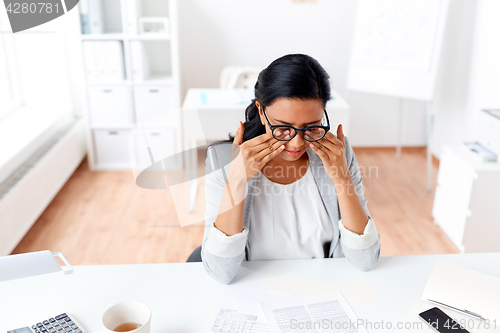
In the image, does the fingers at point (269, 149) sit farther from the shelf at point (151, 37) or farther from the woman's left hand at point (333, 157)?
the shelf at point (151, 37)

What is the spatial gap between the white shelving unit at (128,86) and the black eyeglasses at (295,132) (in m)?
2.13

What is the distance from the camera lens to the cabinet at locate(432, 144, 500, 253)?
220cm

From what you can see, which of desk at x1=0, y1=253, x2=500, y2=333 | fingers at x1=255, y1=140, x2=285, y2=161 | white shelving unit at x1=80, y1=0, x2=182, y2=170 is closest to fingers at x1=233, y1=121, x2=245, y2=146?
fingers at x1=255, y1=140, x2=285, y2=161

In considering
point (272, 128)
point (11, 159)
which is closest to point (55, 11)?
point (11, 159)

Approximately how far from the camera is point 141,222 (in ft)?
8.77

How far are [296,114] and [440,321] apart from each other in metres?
0.59

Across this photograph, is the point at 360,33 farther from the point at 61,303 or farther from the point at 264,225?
the point at 61,303

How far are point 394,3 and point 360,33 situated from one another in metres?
0.32

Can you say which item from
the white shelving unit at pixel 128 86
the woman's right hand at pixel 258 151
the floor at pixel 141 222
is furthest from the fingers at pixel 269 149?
the white shelving unit at pixel 128 86

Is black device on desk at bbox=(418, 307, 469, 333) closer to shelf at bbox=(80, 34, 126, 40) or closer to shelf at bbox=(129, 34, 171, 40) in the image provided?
shelf at bbox=(129, 34, 171, 40)

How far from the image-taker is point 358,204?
3.85 feet

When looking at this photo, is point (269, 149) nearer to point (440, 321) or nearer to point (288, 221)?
point (288, 221)

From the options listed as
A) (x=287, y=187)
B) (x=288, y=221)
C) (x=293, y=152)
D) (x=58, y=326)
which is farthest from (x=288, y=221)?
(x=58, y=326)

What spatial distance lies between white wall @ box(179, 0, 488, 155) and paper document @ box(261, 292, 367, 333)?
2802mm
